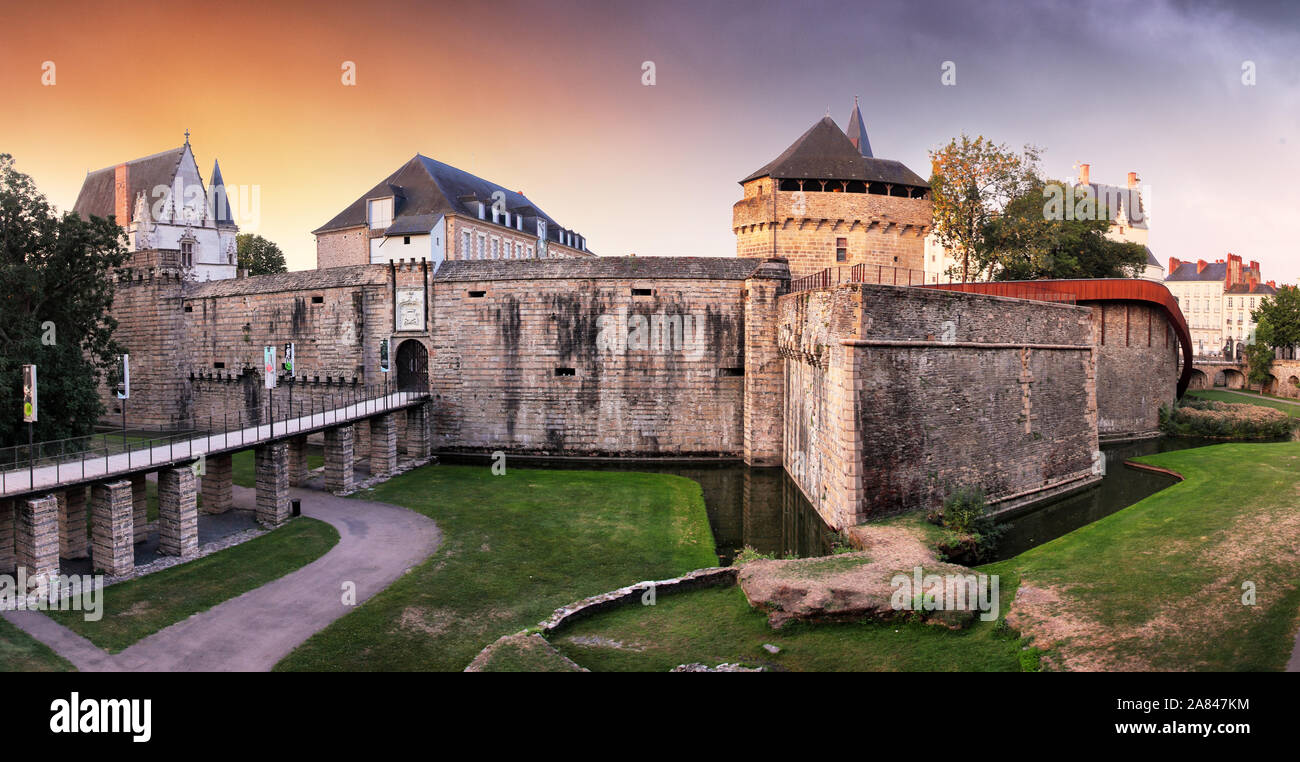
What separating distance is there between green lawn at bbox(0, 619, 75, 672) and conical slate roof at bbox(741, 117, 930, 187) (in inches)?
1190

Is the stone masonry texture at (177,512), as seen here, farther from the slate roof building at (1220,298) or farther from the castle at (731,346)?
the slate roof building at (1220,298)

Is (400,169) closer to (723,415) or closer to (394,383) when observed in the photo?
(394,383)

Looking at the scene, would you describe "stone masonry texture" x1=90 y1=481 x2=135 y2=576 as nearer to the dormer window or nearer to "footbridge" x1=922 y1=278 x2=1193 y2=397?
"footbridge" x1=922 y1=278 x2=1193 y2=397

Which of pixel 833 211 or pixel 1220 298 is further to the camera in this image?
pixel 1220 298

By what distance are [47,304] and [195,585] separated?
38.2 ft

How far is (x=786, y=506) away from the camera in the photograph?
68.0ft

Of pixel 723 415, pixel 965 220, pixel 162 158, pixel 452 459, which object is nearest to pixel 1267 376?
pixel 965 220

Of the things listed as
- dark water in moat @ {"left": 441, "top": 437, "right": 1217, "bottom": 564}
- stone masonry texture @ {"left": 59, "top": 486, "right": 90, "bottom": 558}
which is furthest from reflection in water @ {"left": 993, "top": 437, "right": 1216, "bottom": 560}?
stone masonry texture @ {"left": 59, "top": 486, "right": 90, "bottom": 558}

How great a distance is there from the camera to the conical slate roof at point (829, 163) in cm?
3316

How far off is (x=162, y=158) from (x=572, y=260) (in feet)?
106

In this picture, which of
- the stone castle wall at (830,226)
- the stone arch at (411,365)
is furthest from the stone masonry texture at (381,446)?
the stone castle wall at (830,226)

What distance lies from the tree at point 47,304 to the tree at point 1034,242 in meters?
33.1

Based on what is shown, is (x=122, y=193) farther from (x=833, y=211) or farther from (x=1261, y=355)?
(x=1261, y=355)

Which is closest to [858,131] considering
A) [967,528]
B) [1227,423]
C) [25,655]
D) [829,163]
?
[829,163]
